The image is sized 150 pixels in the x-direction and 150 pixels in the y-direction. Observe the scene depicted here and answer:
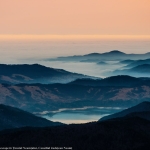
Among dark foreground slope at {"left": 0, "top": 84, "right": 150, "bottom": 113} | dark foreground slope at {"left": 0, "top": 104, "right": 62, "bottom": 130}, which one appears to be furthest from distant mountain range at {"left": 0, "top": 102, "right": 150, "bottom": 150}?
dark foreground slope at {"left": 0, "top": 84, "right": 150, "bottom": 113}

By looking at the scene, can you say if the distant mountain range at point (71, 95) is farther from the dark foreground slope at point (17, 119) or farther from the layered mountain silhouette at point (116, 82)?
the dark foreground slope at point (17, 119)

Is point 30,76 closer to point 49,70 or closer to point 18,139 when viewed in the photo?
point 49,70

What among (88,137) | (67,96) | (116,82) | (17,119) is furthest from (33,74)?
(88,137)

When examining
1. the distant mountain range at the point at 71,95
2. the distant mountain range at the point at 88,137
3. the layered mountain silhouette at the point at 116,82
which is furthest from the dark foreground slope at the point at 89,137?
the layered mountain silhouette at the point at 116,82

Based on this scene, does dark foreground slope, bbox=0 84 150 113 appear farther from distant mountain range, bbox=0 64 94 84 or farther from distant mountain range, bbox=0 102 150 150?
distant mountain range, bbox=0 102 150 150

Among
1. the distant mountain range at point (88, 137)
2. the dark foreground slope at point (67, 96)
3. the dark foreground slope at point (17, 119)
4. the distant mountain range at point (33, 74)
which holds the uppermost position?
the distant mountain range at point (33, 74)
